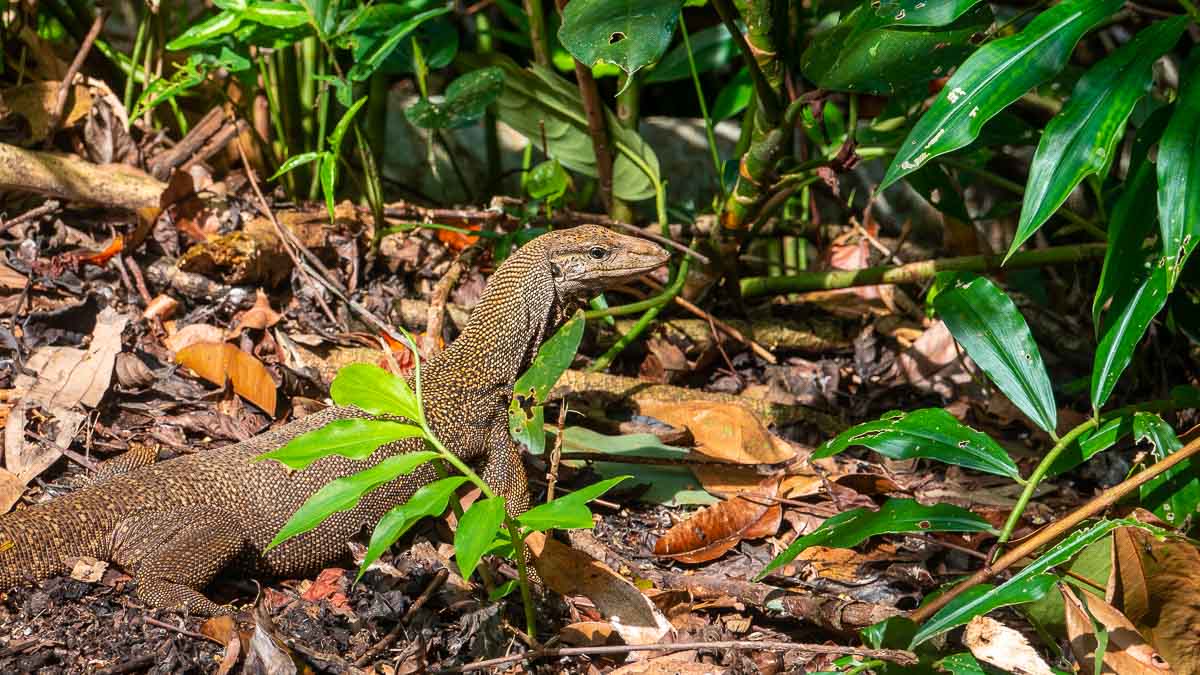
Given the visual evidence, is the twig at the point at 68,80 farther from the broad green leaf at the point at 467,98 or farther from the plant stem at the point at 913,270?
the plant stem at the point at 913,270

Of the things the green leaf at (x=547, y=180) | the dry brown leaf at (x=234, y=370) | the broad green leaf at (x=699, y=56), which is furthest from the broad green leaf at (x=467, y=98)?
the dry brown leaf at (x=234, y=370)

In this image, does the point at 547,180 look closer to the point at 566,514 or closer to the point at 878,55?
the point at 878,55

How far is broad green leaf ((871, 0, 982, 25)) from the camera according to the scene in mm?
3049

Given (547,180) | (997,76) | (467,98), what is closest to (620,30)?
(997,76)

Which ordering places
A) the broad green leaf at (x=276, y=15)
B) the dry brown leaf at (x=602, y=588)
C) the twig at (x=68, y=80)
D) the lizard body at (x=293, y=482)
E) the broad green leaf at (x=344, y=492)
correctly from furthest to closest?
the twig at (x=68, y=80), the broad green leaf at (x=276, y=15), the lizard body at (x=293, y=482), the dry brown leaf at (x=602, y=588), the broad green leaf at (x=344, y=492)

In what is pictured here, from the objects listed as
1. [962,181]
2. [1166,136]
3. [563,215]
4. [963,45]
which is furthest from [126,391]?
[962,181]

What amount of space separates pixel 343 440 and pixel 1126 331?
86.6 inches

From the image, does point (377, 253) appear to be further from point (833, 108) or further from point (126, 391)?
point (833, 108)

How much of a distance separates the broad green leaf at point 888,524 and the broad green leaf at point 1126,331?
19.1 inches

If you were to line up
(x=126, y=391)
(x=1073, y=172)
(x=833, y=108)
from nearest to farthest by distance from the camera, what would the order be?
(x=1073, y=172) → (x=126, y=391) → (x=833, y=108)

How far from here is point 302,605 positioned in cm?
372

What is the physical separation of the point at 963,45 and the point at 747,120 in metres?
1.53

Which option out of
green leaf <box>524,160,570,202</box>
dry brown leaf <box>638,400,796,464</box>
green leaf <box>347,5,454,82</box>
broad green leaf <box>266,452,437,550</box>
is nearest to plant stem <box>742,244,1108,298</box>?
dry brown leaf <box>638,400,796,464</box>

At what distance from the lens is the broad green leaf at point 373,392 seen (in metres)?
2.77
